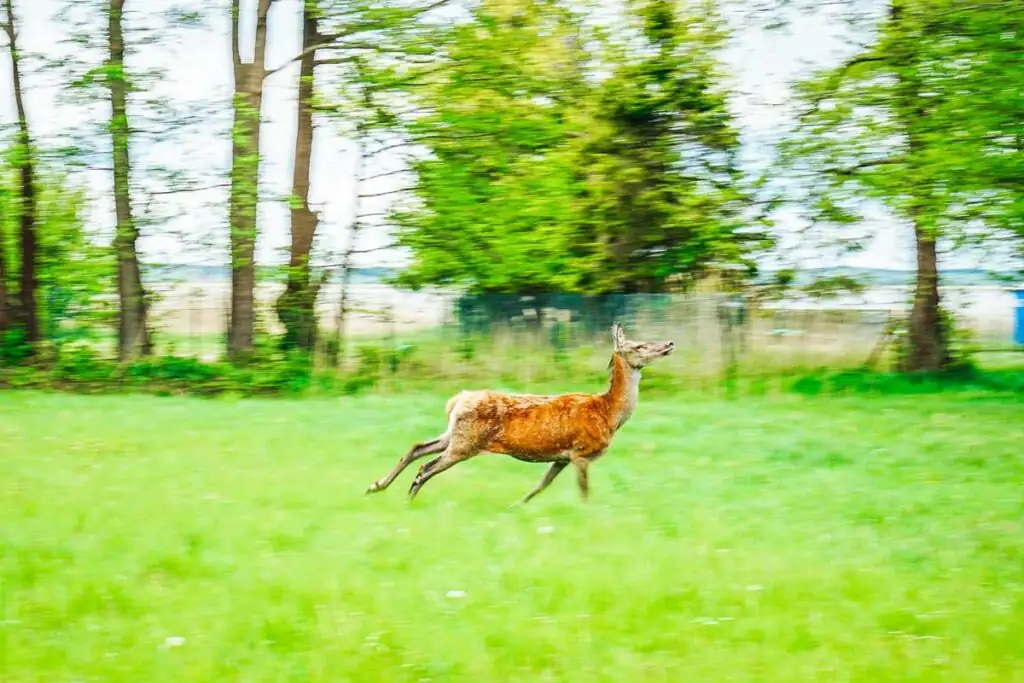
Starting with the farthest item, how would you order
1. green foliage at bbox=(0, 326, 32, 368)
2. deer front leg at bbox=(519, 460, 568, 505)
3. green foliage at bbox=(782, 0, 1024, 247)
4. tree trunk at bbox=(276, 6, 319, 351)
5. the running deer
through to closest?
tree trunk at bbox=(276, 6, 319, 351) < green foliage at bbox=(0, 326, 32, 368) < green foliage at bbox=(782, 0, 1024, 247) < deer front leg at bbox=(519, 460, 568, 505) < the running deer

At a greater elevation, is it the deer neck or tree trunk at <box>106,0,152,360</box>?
tree trunk at <box>106,0,152,360</box>

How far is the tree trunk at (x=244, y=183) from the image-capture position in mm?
22250

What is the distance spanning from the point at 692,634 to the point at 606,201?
18.0 m

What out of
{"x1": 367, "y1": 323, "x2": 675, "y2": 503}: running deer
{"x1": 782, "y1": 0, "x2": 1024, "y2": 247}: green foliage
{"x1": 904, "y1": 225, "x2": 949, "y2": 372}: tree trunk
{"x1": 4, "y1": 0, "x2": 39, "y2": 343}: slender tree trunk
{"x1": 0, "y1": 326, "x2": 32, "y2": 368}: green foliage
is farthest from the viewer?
{"x1": 904, "y1": 225, "x2": 949, "y2": 372}: tree trunk

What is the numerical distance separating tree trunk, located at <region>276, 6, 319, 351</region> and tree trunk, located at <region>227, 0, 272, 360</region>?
2.37ft

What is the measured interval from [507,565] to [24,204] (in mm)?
17915

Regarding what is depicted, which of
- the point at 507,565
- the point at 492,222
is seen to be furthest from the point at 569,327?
the point at 507,565

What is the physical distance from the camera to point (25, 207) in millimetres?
22672

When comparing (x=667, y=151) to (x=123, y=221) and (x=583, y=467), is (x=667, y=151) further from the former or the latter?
(x=583, y=467)

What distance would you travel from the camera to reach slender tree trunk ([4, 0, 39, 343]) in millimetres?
22188

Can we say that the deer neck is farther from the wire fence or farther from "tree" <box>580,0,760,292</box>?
"tree" <box>580,0,760,292</box>

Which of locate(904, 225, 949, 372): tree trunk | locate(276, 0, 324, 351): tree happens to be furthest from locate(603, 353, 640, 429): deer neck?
locate(904, 225, 949, 372): tree trunk

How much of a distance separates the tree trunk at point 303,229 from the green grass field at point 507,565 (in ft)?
30.5

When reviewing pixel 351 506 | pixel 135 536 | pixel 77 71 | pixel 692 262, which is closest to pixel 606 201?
pixel 692 262
